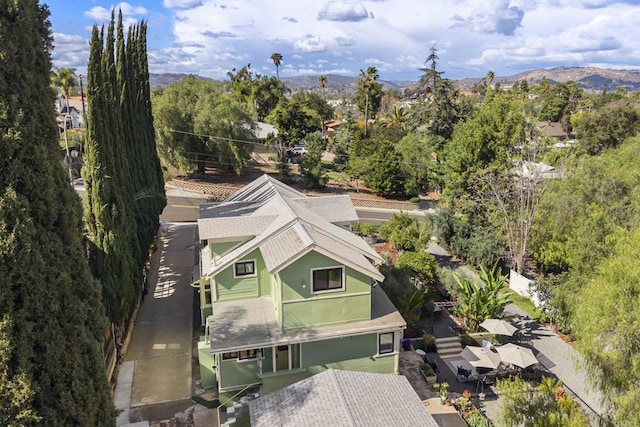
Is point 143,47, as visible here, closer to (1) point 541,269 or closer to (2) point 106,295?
(2) point 106,295

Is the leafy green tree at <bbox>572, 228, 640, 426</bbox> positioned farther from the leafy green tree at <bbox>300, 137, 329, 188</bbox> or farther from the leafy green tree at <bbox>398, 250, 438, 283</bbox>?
the leafy green tree at <bbox>300, 137, 329, 188</bbox>

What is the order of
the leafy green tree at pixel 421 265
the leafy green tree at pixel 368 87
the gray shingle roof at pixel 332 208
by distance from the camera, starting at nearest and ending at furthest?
the gray shingle roof at pixel 332 208 < the leafy green tree at pixel 421 265 < the leafy green tree at pixel 368 87

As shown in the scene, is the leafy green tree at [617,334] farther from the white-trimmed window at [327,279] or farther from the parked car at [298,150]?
the parked car at [298,150]

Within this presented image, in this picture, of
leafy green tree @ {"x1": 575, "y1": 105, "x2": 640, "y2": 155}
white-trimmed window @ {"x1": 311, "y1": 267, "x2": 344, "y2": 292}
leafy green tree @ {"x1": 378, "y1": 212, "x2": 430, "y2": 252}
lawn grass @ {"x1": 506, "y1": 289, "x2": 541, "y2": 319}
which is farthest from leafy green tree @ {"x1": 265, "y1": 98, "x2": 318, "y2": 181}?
leafy green tree @ {"x1": 575, "y1": 105, "x2": 640, "y2": 155}

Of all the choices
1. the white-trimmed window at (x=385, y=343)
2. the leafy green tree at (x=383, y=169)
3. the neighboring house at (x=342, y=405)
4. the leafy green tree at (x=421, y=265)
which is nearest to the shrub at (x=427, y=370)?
the white-trimmed window at (x=385, y=343)

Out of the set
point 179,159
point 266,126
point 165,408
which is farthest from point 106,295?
point 266,126

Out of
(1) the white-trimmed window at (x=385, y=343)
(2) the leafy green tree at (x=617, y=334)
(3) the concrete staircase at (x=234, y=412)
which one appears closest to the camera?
(2) the leafy green tree at (x=617, y=334)
